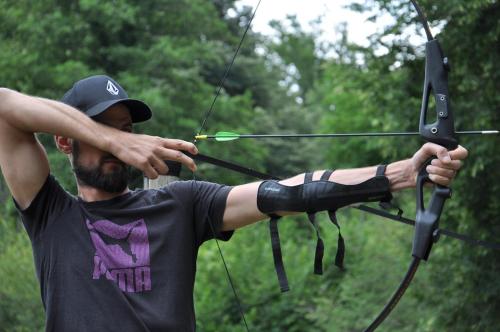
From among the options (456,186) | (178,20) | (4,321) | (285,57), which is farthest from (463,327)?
(285,57)

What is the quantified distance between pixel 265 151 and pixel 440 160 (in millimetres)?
11878

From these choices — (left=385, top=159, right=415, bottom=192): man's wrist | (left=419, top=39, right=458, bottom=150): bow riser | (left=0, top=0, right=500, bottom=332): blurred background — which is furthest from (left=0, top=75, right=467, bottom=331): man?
(left=0, top=0, right=500, bottom=332): blurred background

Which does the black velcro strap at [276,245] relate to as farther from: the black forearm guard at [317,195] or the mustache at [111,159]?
the mustache at [111,159]

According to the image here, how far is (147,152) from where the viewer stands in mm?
2385

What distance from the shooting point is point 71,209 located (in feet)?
8.71

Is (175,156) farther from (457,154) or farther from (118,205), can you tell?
(457,154)

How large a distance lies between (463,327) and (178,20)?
8.98m

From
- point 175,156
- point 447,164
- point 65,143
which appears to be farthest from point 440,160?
point 65,143

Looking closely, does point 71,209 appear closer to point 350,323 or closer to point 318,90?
point 350,323

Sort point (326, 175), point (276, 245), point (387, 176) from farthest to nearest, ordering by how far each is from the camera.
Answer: point (276, 245)
point (326, 175)
point (387, 176)

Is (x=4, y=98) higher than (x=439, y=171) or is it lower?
lower

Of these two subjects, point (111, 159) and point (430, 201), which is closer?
point (430, 201)

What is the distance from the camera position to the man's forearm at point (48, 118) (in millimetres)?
2490

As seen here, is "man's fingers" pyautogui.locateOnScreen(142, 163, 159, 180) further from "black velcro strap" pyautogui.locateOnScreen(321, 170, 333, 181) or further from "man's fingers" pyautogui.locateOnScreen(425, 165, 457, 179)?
"man's fingers" pyautogui.locateOnScreen(425, 165, 457, 179)
